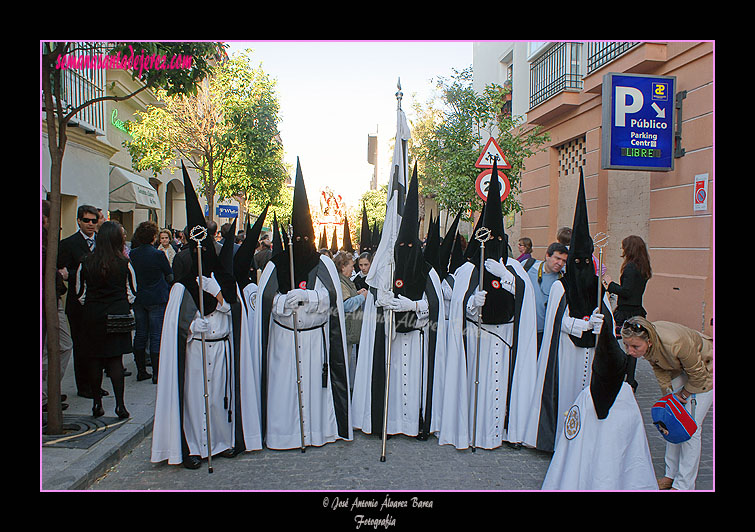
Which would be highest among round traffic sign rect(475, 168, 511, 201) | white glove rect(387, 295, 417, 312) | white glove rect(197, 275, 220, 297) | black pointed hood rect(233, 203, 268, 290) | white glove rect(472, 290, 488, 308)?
round traffic sign rect(475, 168, 511, 201)

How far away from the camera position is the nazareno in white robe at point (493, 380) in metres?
5.36

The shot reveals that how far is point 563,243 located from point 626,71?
21.1ft

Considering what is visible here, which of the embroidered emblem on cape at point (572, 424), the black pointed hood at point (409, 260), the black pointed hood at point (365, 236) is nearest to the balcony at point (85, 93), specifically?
the black pointed hood at point (365, 236)

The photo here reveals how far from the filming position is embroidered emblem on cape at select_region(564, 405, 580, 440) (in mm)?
3984

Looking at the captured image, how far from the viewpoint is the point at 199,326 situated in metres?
4.66

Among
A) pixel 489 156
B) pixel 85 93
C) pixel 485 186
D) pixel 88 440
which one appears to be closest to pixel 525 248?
pixel 485 186

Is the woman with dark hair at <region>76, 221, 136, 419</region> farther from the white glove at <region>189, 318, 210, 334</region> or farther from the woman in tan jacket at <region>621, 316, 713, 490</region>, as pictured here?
the woman in tan jacket at <region>621, 316, 713, 490</region>

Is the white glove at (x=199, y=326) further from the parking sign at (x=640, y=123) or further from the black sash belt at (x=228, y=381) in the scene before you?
the parking sign at (x=640, y=123)

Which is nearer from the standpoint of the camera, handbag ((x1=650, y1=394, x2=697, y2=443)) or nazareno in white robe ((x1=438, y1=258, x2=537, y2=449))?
handbag ((x1=650, y1=394, x2=697, y2=443))

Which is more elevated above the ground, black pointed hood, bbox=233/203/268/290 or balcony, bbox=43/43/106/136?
balcony, bbox=43/43/106/136

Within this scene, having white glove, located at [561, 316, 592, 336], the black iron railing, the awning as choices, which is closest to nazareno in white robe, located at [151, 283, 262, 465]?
white glove, located at [561, 316, 592, 336]

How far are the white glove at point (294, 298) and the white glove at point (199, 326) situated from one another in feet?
2.40

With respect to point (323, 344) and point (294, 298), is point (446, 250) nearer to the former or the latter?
point (323, 344)

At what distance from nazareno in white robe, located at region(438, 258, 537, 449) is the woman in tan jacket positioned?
139cm
